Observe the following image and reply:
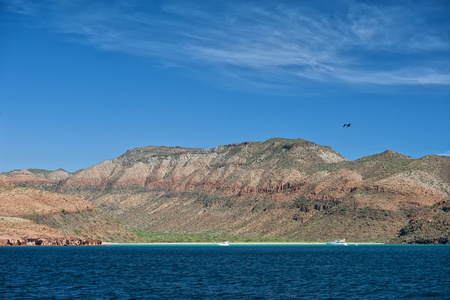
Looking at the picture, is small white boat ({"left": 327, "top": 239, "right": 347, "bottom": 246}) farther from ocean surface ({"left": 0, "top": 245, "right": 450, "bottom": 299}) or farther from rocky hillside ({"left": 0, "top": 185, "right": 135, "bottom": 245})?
ocean surface ({"left": 0, "top": 245, "right": 450, "bottom": 299})

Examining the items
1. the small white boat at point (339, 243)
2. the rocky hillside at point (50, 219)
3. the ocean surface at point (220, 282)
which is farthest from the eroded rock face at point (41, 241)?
the small white boat at point (339, 243)

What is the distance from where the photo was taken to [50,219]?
154 m

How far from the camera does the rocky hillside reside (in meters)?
138

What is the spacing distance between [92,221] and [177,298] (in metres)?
125

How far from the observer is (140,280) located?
6462 cm

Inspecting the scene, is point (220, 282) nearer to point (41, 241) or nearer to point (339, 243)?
point (41, 241)

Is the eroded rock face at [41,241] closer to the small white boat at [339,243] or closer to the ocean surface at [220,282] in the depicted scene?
the ocean surface at [220,282]

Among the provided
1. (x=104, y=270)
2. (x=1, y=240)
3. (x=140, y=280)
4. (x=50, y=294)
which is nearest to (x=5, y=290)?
(x=50, y=294)

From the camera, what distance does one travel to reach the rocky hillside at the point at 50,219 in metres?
138

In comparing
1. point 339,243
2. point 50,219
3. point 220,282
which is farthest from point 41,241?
point 339,243

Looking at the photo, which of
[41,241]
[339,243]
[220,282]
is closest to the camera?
[220,282]

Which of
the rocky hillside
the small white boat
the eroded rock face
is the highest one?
the rocky hillside

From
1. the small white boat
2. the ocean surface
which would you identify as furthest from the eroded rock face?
the small white boat

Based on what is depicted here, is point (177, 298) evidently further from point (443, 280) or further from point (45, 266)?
point (45, 266)
